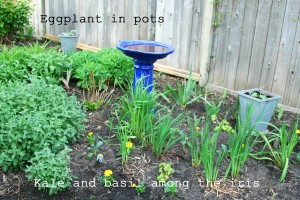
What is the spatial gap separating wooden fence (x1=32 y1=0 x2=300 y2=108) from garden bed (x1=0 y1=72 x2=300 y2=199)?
128 cm

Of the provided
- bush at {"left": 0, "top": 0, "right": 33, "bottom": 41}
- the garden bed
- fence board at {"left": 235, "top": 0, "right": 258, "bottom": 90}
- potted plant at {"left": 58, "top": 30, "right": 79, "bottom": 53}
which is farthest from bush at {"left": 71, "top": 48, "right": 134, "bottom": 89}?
bush at {"left": 0, "top": 0, "right": 33, "bottom": 41}

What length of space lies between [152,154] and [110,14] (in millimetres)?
3585

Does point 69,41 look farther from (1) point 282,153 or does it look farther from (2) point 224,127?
(1) point 282,153

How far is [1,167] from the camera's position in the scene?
3010 millimetres

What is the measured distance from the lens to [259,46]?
4.52 meters

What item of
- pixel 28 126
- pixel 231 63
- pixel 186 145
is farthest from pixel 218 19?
pixel 28 126

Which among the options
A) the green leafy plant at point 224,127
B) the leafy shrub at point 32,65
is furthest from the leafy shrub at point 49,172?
the leafy shrub at point 32,65

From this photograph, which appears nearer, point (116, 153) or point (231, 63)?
point (116, 153)

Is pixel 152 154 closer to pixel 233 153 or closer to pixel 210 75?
pixel 233 153

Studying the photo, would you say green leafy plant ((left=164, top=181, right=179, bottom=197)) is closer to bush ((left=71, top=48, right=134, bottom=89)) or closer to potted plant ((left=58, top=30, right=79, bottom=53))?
bush ((left=71, top=48, right=134, bottom=89))

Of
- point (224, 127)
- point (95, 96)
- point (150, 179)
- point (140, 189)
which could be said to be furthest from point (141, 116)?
point (95, 96)

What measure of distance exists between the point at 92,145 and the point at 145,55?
1025mm

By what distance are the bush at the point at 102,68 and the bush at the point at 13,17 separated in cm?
270

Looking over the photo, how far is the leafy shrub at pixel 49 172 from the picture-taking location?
106 inches
